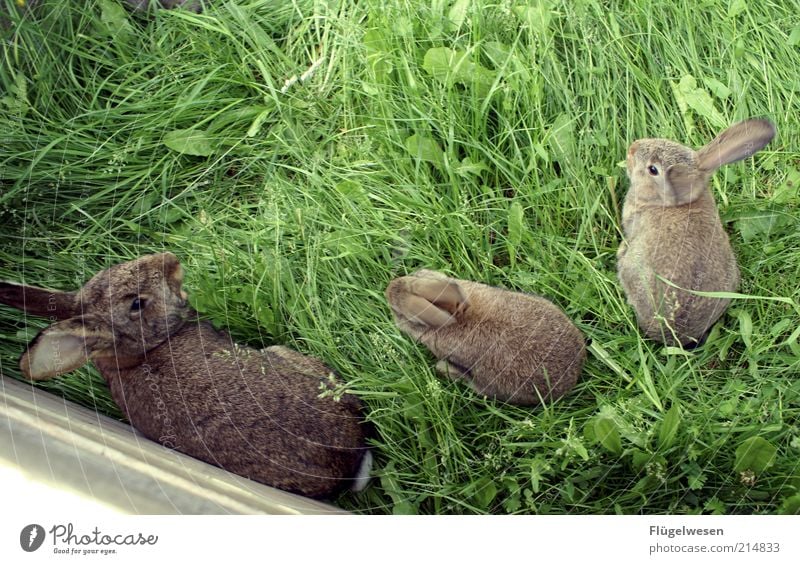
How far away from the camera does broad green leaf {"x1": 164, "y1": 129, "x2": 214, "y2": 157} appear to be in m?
1.65

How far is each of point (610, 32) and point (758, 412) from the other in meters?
0.91

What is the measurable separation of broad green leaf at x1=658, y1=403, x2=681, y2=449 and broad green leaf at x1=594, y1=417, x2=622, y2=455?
9 cm

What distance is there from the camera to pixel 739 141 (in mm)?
1563

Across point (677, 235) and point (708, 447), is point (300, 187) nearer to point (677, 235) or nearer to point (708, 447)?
point (677, 235)

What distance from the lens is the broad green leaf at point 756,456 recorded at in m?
1.47

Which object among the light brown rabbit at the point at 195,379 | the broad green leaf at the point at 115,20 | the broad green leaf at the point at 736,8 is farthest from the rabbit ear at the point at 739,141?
the broad green leaf at the point at 115,20

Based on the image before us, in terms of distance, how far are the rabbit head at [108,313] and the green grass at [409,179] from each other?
1.7 inches

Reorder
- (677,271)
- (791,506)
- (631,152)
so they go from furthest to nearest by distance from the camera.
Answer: (631,152), (677,271), (791,506)

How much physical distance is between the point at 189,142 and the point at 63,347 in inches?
20.6

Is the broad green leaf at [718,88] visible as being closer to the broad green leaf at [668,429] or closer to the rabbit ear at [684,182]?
the rabbit ear at [684,182]

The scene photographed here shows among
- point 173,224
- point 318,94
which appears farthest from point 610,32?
point 173,224

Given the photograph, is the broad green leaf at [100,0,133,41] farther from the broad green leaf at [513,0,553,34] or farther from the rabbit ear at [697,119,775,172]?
the rabbit ear at [697,119,775,172]

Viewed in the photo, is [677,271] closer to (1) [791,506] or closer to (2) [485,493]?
(1) [791,506]

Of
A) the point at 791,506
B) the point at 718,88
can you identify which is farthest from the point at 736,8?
the point at 791,506
